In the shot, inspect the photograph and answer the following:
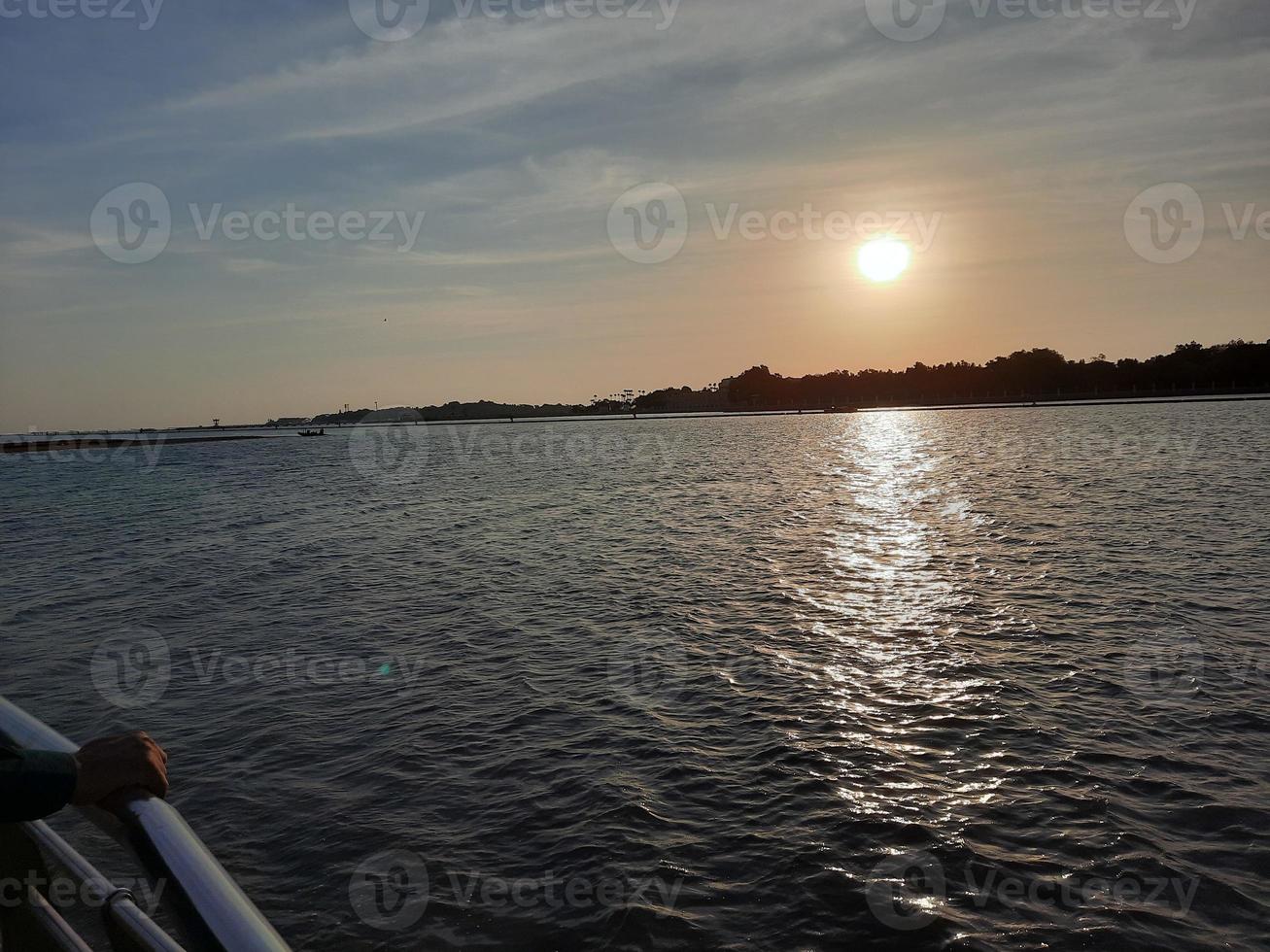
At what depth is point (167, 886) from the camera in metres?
1.84

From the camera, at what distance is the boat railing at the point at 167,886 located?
5.94 feet

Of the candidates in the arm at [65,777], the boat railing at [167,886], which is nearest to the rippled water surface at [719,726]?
the boat railing at [167,886]

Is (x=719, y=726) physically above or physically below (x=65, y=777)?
below

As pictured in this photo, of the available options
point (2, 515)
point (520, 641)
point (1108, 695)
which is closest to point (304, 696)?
point (520, 641)

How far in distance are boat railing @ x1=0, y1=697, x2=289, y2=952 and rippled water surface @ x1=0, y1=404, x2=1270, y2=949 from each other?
786 centimetres

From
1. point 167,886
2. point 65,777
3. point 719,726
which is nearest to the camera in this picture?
point 167,886

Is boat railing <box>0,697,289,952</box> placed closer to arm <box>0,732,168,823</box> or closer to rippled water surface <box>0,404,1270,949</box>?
arm <box>0,732,168,823</box>

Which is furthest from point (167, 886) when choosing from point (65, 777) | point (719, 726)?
point (719, 726)

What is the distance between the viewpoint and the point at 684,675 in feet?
58.4

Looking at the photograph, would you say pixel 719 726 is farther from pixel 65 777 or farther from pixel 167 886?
pixel 167 886

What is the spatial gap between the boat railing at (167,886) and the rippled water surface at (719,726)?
786 centimetres

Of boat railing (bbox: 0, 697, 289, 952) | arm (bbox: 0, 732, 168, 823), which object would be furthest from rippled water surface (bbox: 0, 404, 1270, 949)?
arm (bbox: 0, 732, 168, 823)

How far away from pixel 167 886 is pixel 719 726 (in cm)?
1393

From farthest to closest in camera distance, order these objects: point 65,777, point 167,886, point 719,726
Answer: point 719,726
point 65,777
point 167,886
